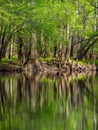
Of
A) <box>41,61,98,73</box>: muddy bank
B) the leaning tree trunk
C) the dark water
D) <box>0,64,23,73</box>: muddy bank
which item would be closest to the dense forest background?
the leaning tree trunk

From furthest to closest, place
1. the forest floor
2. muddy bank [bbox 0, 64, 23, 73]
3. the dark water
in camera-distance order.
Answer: the forest floor
muddy bank [bbox 0, 64, 23, 73]
the dark water

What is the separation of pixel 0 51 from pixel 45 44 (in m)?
10.5

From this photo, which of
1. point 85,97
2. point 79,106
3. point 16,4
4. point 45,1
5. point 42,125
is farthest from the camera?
point 45,1

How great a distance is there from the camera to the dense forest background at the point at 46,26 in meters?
35.0

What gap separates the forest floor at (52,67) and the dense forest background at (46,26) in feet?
2.30

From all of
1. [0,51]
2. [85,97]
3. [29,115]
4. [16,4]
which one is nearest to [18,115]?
[29,115]

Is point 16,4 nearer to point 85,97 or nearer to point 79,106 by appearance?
point 85,97

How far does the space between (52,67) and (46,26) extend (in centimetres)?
486

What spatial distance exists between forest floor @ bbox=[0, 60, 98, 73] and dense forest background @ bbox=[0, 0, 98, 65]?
0.70 metres

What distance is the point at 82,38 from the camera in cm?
4953

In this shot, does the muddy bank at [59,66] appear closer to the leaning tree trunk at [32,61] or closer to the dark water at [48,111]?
the leaning tree trunk at [32,61]

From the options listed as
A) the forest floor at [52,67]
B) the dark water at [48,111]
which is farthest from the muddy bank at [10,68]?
the dark water at [48,111]

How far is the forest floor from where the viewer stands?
36.9m

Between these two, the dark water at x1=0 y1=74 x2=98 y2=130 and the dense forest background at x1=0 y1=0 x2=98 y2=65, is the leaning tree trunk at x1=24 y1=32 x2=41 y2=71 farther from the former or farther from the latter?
the dark water at x1=0 y1=74 x2=98 y2=130
